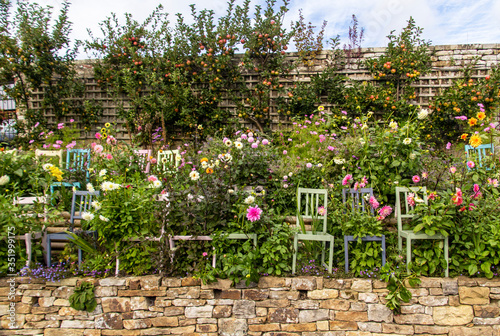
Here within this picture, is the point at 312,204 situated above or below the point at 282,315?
above

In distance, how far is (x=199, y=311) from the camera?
8.32ft

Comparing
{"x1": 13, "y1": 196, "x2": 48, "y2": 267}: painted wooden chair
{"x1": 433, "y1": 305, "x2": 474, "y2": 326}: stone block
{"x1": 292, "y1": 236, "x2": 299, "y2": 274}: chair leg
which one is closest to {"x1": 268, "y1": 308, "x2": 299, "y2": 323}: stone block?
{"x1": 292, "y1": 236, "x2": 299, "y2": 274}: chair leg

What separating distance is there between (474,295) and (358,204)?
1122mm

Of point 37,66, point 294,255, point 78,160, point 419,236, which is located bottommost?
point 294,255

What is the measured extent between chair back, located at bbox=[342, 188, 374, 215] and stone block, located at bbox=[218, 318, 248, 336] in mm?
1343

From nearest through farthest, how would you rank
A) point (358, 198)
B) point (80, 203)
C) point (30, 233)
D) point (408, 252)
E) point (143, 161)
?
point (408, 252), point (30, 233), point (358, 198), point (80, 203), point (143, 161)

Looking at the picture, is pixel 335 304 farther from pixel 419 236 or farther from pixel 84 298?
pixel 84 298

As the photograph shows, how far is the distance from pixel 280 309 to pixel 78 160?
3028mm

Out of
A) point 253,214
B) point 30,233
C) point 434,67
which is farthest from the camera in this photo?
point 434,67

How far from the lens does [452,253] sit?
8.62 feet

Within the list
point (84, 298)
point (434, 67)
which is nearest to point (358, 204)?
point (84, 298)

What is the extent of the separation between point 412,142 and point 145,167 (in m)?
2.99

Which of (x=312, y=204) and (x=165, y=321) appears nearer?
(x=165, y=321)

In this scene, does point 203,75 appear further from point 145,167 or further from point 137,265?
point 137,265
